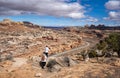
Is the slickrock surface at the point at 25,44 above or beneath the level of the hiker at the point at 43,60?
beneath

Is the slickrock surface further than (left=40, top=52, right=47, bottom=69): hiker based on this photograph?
Yes

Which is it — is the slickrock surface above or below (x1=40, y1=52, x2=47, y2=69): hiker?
below

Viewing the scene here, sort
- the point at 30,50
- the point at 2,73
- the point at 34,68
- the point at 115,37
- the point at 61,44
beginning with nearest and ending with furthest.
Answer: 1. the point at 2,73
2. the point at 34,68
3. the point at 115,37
4. the point at 30,50
5. the point at 61,44

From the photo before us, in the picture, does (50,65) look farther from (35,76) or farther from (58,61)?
(35,76)

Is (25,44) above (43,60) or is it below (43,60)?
below

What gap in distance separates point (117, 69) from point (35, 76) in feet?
29.4

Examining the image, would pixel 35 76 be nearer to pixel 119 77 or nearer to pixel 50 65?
pixel 50 65

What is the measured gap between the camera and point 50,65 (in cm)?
2227

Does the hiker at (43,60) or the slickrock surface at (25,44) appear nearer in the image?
the hiker at (43,60)

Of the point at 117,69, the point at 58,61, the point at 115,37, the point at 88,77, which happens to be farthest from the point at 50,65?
the point at 115,37

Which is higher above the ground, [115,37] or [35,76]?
[115,37]

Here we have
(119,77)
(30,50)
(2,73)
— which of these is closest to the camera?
(119,77)

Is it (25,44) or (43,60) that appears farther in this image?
(25,44)

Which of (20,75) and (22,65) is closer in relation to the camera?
(20,75)
